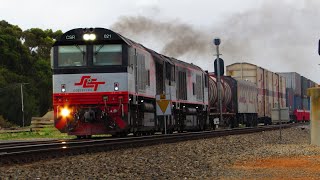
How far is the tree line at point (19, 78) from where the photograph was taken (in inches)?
2852

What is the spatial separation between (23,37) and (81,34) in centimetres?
6395

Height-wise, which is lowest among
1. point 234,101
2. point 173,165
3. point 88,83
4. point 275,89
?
point 173,165

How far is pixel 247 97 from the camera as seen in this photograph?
4784 cm

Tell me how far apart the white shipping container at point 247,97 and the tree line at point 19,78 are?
31.7m

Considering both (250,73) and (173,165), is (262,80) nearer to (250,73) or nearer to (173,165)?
(250,73)

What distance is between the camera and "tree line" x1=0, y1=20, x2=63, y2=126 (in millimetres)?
72438

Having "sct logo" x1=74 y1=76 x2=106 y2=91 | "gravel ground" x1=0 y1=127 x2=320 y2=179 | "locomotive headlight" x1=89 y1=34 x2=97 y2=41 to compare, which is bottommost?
"gravel ground" x1=0 y1=127 x2=320 y2=179

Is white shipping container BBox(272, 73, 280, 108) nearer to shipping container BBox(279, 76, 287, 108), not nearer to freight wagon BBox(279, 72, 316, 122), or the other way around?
A: shipping container BBox(279, 76, 287, 108)

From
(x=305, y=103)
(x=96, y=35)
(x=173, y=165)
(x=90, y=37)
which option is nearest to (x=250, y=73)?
(x=305, y=103)

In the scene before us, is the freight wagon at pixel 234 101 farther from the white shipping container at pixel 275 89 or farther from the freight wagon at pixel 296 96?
the freight wagon at pixel 296 96

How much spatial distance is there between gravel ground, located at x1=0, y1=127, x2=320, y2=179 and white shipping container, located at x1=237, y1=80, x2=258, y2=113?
86.0ft

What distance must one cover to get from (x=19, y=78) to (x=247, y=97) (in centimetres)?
3707

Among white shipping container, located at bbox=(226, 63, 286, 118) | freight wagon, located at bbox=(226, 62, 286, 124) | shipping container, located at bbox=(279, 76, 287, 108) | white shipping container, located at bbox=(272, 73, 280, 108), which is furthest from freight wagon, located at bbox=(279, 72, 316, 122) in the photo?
white shipping container, located at bbox=(226, 63, 286, 118)

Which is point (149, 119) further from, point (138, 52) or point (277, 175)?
point (277, 175)
